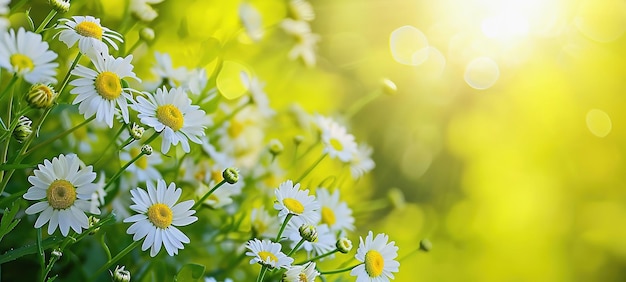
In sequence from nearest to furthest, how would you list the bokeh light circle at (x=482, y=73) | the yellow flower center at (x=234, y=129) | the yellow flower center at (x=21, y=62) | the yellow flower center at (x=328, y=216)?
the yellow flower center at (x=21, y=62) < the yellow flower center at (x=328, y=216) < the yellow flower center at (x=234, y=129) < the bokeh light circle at (x=482, y=73)

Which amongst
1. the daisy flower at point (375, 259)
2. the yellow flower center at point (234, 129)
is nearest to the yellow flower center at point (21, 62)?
the daisy flower at point (375, 259)

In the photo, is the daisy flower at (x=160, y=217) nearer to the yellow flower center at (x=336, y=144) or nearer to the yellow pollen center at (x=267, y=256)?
the yellow pollen center at (x=267, y=256)

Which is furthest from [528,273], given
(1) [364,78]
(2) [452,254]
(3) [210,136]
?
(3) [210,136]

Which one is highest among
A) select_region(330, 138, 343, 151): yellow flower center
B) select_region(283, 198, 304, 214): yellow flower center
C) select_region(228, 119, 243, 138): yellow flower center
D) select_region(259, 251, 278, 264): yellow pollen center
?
select_region(283, 198, 304, 214): yellow flower center

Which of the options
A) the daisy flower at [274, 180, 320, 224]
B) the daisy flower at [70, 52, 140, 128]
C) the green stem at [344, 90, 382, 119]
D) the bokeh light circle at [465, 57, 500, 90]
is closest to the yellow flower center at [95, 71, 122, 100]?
the daisy flower at [70, 52, 140, 128]

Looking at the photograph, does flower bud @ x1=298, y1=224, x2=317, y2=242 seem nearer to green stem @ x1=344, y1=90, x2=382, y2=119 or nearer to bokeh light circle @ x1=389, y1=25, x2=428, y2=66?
green stem @ x1=344, y1=90, x2=382, y2=119

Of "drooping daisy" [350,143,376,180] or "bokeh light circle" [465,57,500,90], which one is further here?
"bokeh light circle" [465,57,500,90]

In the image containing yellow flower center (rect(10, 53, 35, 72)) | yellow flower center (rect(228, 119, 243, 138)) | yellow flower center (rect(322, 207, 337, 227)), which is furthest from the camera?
yellow flower center (rect(228, 119, 243, 138))

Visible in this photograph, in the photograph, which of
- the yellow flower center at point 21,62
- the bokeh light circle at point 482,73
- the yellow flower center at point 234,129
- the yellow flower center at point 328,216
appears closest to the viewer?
the yellow flower center at point 21,62

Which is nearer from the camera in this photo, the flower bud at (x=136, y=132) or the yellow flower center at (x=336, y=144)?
the flower bud at (x=136, y=132)
